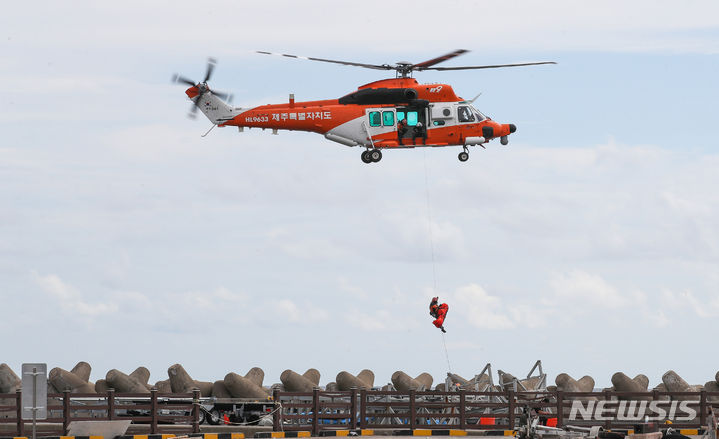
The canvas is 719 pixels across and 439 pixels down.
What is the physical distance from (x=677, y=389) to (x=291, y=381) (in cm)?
1464

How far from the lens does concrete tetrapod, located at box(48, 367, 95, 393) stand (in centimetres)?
4053

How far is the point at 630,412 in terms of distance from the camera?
108 feet

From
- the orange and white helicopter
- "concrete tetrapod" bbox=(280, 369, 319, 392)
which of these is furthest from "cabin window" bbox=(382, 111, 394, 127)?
"concrete tetrapod" bbox=(280, 369, 319, 392)

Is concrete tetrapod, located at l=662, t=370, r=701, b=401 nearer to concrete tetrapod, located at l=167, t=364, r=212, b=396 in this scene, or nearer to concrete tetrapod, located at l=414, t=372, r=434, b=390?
concrete tetrapod, located at l=414, t=372, r=434, b=390

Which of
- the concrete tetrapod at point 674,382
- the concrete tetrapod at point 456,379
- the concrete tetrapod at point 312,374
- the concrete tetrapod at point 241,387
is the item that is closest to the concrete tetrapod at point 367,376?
the concrete tetrapod at point 312,374

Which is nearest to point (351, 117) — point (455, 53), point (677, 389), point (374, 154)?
point (374, 154)

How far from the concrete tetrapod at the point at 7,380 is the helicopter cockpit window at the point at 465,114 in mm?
19190

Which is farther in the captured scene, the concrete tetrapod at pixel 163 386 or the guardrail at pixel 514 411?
the concrete tetrapod at pixel 163 386

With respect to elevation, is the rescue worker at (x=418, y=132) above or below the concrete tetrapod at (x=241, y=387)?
above

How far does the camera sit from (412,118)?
3694cm

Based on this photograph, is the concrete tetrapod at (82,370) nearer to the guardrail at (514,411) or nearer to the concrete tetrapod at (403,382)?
the concrete tetrapod at (403,382)

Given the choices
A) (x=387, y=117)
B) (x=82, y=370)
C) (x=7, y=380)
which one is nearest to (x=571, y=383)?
(x=387, y=117)

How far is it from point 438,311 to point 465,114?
7.32 m

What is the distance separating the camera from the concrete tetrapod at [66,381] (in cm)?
4053
